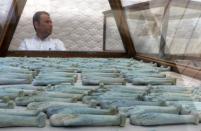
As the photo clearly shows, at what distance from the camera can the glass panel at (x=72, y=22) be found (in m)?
4.27

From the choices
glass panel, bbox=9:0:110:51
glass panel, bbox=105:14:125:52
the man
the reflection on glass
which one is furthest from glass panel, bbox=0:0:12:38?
the reflection on glass

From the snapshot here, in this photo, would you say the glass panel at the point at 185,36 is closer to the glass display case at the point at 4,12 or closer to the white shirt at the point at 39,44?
the white shirt at the point at 39,44

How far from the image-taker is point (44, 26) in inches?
160

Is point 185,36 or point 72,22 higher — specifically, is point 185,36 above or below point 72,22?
below

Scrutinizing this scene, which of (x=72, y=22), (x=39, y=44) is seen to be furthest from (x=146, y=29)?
(x=39, y=44)

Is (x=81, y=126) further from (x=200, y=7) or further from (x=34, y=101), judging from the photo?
(x=200, y=7)

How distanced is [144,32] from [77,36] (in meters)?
0.88

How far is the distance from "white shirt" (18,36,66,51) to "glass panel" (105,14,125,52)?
66 centimetres

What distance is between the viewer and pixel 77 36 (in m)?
4.44

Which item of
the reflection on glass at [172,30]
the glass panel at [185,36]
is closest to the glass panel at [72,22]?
the reflection on glass at [172,30]

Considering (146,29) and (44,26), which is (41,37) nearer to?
(44,26)

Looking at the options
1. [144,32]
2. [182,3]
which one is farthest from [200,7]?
[144,32]

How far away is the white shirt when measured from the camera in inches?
162

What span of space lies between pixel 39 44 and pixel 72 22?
1.66ft
